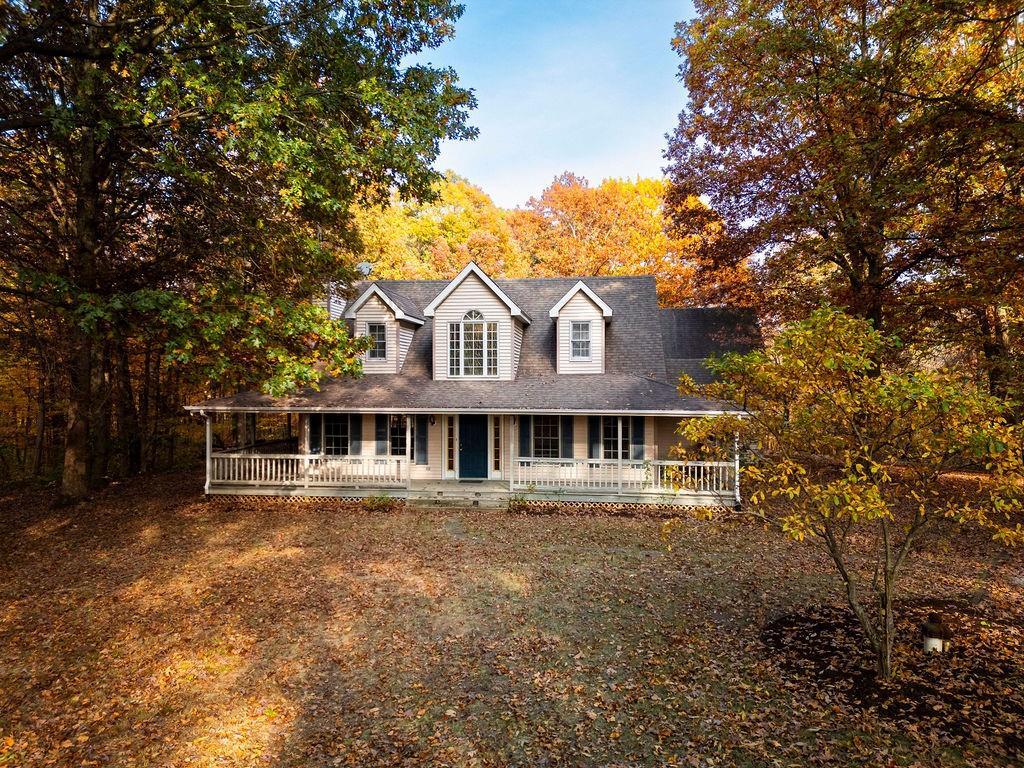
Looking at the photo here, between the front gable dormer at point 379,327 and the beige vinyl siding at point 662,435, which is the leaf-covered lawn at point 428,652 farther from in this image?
the front gable dormer at point 379,327

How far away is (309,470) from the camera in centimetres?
1650

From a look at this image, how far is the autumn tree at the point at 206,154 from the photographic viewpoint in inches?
343

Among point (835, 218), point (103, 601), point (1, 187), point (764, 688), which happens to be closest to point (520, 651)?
point (764, 688)

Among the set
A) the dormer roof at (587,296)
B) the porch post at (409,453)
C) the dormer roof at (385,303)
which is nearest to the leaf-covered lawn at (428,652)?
the porch post at (409,453)

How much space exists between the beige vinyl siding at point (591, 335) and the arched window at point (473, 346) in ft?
7.58

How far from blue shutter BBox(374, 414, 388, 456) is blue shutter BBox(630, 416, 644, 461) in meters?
8.24

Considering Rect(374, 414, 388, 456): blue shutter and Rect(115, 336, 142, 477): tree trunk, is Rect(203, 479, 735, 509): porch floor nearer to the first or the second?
Rect(374, 414, 388, 456): blue shutter

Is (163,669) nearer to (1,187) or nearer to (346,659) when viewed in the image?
(346,659)

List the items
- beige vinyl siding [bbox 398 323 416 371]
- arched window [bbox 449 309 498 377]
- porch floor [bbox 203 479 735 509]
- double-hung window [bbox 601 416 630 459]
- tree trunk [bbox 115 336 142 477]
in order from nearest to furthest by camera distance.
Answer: porch floor [bbox 203 479 735 509], double-hung window [bbox 601 416 630 459], arched window [bbox 449 309 498 377], beige vinyl siding [bbox 398 323 416 371], tree trunk [bbox 115 336 142 477]

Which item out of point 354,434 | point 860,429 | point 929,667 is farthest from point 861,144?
point 354,434

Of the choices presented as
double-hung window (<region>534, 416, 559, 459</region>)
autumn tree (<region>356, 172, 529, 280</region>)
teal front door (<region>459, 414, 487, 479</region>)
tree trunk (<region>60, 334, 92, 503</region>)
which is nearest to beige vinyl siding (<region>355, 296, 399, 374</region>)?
teal front door (<region>459, 414, 487, 479</region>)

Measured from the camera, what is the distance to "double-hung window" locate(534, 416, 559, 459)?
1688 cm

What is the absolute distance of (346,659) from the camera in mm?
6816

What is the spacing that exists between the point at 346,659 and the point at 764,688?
525 cm
